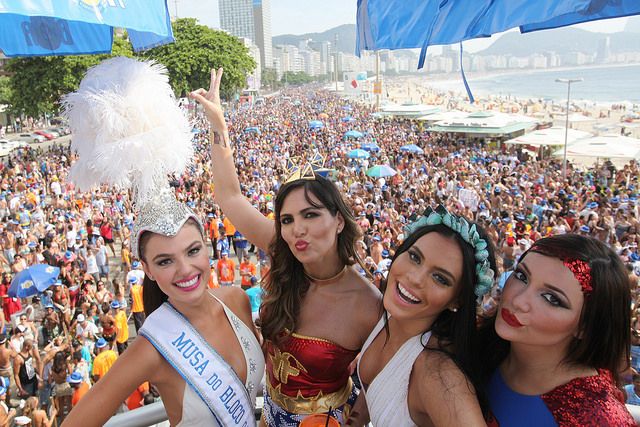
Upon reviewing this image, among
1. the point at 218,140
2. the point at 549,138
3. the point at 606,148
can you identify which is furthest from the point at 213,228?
the point at 549,138

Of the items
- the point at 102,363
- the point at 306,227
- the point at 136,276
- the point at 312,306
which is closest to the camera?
the point at 306,227

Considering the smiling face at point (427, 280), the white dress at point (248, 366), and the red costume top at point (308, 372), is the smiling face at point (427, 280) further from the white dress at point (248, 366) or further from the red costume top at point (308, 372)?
the white dress at point (248, 366)

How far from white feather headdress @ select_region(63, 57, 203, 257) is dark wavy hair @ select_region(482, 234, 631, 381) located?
4.32 feet

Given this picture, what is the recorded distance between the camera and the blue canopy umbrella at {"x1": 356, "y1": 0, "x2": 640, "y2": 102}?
4.48ft

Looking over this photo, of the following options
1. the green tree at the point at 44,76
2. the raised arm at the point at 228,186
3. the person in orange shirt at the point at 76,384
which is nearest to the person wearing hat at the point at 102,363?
the person in orange shirt at the point at 76,384

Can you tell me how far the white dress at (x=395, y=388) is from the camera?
160 centimetres

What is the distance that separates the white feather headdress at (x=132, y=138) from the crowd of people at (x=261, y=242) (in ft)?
0.50

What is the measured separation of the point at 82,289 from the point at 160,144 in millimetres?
6570

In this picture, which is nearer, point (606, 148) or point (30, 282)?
point (30, 282)

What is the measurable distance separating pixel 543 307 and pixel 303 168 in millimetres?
1180

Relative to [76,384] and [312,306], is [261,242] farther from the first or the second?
[76,384]

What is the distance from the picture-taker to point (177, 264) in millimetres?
1743

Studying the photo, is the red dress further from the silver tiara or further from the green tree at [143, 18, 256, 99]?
the green tree at [143, 18, 256, 99]

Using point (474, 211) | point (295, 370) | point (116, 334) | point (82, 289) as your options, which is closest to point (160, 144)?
point (295, 370)
